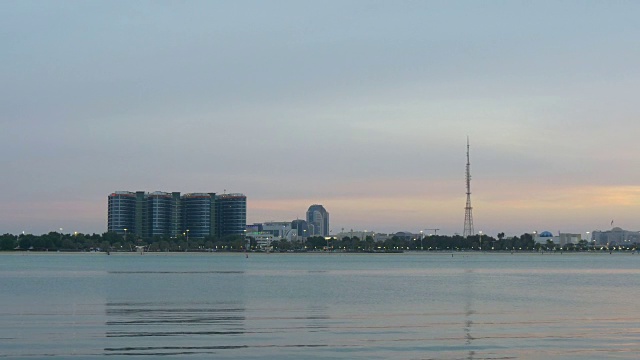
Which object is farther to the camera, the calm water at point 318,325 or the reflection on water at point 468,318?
the reflection on water at point 468,318

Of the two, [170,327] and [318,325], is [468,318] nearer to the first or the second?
[318,325]

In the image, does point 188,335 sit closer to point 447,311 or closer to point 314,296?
point 447,311

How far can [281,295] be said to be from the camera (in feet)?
273

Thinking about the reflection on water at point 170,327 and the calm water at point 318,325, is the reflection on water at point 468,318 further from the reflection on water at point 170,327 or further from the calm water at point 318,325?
the reflection on water at point 170,327

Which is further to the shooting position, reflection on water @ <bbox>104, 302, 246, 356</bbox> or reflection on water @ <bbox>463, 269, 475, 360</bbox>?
reflection on water @ <bbox>463, 269, 475, 360</bbox>

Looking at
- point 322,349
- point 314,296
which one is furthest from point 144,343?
point 314,296

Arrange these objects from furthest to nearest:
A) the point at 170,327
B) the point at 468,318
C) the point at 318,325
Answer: the point at 468,318, the point at 318,325, the point at 170,327

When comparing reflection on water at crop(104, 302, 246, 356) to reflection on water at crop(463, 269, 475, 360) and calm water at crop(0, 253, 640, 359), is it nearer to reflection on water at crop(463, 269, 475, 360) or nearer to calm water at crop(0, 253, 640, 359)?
calm water at crop(0, 253, 640, 359)

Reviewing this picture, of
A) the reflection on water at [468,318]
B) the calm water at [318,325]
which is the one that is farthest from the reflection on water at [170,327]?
the reflection on water at [468,318]

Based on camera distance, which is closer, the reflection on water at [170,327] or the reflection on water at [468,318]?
the reflection on water at [170,327]

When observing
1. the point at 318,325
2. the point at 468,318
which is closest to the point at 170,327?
the point at 318,325

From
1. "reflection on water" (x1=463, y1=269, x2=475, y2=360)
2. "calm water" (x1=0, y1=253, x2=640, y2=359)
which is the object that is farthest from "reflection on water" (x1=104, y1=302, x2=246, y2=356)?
"reflection on water" (x1=463, y1=269, x2=475, y2=360)

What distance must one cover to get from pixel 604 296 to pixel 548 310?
891 inches

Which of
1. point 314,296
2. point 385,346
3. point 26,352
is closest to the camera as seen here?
point 26,352
